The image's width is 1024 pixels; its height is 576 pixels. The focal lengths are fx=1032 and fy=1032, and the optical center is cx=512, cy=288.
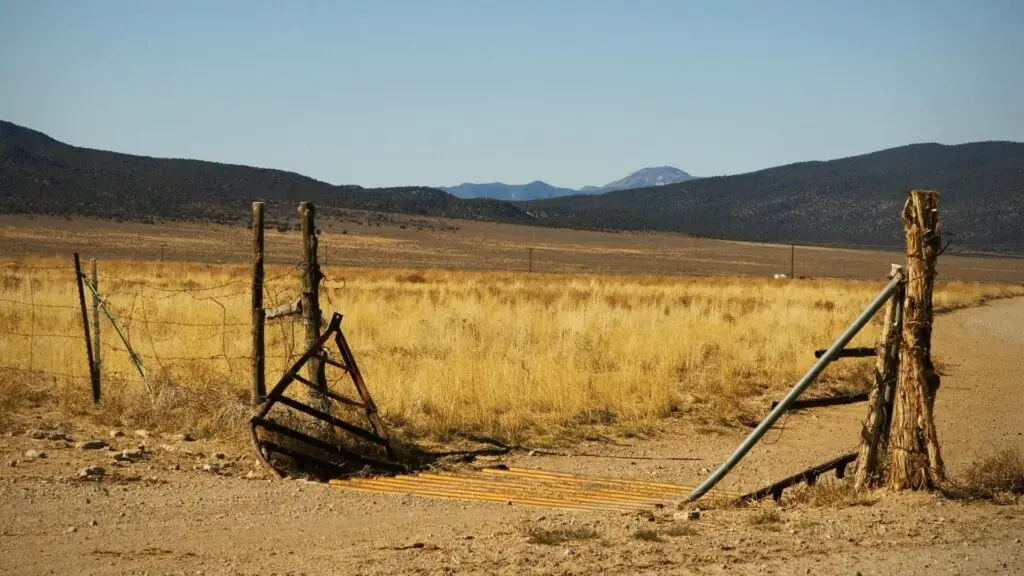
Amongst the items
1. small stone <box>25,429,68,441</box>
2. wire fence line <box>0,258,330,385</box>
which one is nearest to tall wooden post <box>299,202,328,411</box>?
wire fence line <box>0,258,330,385</box>

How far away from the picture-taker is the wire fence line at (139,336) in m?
13.3

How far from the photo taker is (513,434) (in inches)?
451

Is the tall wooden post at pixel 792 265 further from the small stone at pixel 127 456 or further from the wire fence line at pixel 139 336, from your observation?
the small stone at pixel 127 456

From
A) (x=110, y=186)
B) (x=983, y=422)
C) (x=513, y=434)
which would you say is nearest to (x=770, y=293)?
(x=983, y=422)

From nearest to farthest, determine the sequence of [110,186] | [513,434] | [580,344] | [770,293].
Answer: [513,434]
[580,344]
[770,293]
[110,186]

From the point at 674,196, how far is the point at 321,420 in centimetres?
18669

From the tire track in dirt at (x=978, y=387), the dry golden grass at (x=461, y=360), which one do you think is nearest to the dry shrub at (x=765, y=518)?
the tire track in dirt at (x=978, y=387)

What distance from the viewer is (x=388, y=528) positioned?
7422mm

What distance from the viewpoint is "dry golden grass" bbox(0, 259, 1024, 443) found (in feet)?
38.5

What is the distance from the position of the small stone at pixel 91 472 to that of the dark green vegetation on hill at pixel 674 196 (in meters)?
81.1

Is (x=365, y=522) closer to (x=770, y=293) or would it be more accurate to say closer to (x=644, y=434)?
(x=644, y=434)

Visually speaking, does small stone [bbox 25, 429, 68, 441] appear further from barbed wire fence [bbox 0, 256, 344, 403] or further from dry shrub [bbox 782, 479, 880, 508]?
dry shrub [bbox 782, 479, 880, 508]

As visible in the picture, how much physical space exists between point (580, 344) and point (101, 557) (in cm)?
1161

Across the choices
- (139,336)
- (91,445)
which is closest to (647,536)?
(91,445)
